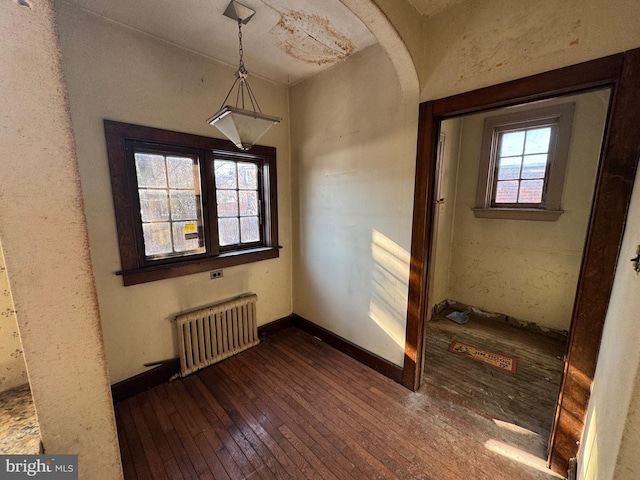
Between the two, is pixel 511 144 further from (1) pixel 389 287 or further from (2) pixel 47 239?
(2) pixel 47 239

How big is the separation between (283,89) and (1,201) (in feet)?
8.50

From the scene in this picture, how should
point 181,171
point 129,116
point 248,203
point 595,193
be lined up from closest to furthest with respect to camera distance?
point 595,193 < point 129,116 < point 181,171 < point 248,203

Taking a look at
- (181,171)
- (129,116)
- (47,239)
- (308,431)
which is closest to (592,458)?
(308,431)

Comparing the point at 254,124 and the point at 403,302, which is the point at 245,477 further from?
the point at 254,124

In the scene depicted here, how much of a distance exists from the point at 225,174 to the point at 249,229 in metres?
0.62

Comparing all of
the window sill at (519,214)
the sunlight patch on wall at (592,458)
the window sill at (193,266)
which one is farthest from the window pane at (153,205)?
the window sill at (519,214)

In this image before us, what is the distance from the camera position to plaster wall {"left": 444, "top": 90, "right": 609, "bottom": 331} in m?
2.58

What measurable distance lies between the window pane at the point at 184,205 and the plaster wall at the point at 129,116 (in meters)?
0.43

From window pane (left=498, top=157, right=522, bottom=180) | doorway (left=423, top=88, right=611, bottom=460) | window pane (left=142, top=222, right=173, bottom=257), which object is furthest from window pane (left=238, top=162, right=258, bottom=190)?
window pane (left=498, top=157, right=522, bottom=180)

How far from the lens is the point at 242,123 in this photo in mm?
1395

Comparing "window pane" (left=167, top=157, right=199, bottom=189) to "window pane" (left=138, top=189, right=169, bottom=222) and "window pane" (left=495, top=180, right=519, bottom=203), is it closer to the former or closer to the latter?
"window pane" (left=138, top=189, right=169, bottom=222)

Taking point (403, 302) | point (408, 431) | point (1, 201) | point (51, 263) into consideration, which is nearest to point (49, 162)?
point (1, 201)

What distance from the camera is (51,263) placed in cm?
→ 82

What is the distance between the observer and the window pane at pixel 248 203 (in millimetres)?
2625
